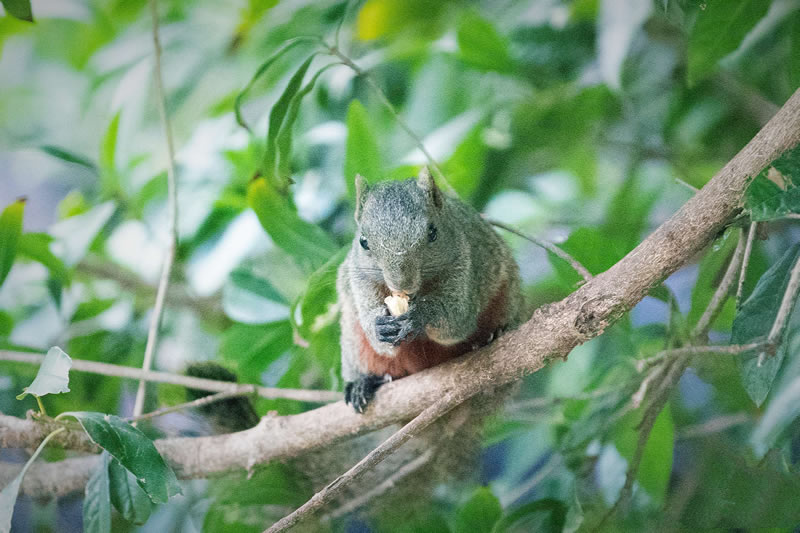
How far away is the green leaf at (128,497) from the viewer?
3.55 ft

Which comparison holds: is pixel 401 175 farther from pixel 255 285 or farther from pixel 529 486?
pixel 529 486

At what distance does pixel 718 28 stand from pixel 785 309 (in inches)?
21.9

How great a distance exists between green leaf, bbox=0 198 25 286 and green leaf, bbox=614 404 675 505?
1.26 metres

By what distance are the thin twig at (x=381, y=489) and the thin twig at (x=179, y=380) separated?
26 cm

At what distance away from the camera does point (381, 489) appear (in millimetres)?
1501

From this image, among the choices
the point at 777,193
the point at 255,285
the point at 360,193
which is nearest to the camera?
the point at 777,193

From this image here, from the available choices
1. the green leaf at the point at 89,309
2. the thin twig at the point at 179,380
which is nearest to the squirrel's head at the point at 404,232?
the thin twig at the point at 179,380

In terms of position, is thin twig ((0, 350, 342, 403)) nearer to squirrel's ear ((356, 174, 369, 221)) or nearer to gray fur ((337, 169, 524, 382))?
gray fur ((337, 169, 524, 382))

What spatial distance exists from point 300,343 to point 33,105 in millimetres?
1239

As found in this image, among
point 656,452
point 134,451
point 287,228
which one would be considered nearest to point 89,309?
point 287,228

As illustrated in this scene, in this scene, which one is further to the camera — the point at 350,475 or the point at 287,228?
the point at 287,228

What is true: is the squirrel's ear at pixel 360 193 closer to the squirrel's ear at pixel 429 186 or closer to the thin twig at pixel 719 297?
the squirrel's ear at pixel 429 186

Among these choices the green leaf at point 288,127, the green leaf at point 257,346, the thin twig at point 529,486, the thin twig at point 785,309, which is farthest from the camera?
the thin twig at point 529,486

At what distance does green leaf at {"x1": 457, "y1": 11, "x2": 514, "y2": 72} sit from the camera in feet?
5.33
